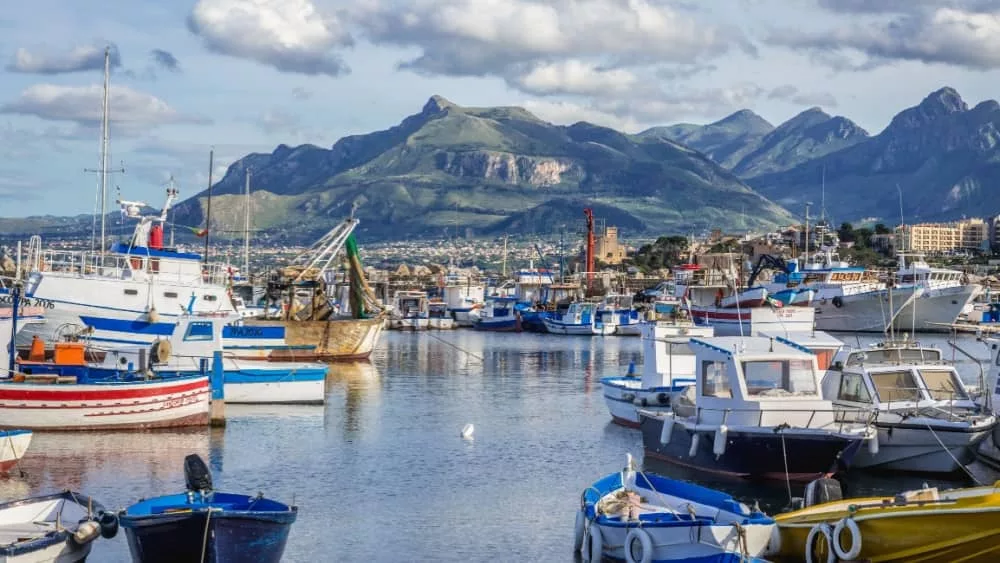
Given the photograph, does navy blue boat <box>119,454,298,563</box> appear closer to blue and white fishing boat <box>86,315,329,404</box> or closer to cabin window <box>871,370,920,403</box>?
cabin window <box>871,370,920,403</box>

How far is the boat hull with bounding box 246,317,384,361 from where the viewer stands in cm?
6962

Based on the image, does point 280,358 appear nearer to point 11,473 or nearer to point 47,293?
point 47,293

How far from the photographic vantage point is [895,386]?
33125 mm

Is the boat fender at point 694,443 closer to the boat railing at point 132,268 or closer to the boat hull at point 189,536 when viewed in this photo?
the boat hull at point 189,536

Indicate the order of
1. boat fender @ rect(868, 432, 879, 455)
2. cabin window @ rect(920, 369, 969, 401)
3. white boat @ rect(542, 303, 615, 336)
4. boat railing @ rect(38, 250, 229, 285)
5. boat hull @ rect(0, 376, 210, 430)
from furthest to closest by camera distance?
white boat @ rect(542, 303, 615, 336), boat railing @ rect(38, 250, 229, 285), boat hull @ rect(0, 376, 210, 430), cabin window @ rect(920, 369, 969, 401), boat fender @ rect(868, 432, 879, 455)

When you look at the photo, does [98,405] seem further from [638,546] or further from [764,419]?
[638,546]

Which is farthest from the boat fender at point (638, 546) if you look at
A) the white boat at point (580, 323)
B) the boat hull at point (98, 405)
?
the white boat at point (580, 323)

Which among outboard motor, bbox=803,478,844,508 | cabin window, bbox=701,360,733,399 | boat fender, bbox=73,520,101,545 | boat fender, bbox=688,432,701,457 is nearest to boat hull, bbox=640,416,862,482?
boat fender, bbox=688,432,701,457

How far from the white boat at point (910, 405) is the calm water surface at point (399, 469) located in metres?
0.60

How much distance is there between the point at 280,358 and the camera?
66.1 metres

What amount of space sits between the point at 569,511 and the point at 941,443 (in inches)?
349

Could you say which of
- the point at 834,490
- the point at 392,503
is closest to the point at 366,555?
the point at 392,503

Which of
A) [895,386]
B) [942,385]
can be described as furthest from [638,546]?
[942,385]

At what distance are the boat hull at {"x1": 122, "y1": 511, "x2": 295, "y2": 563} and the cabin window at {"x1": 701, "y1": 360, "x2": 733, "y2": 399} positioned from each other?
13.5 metres
